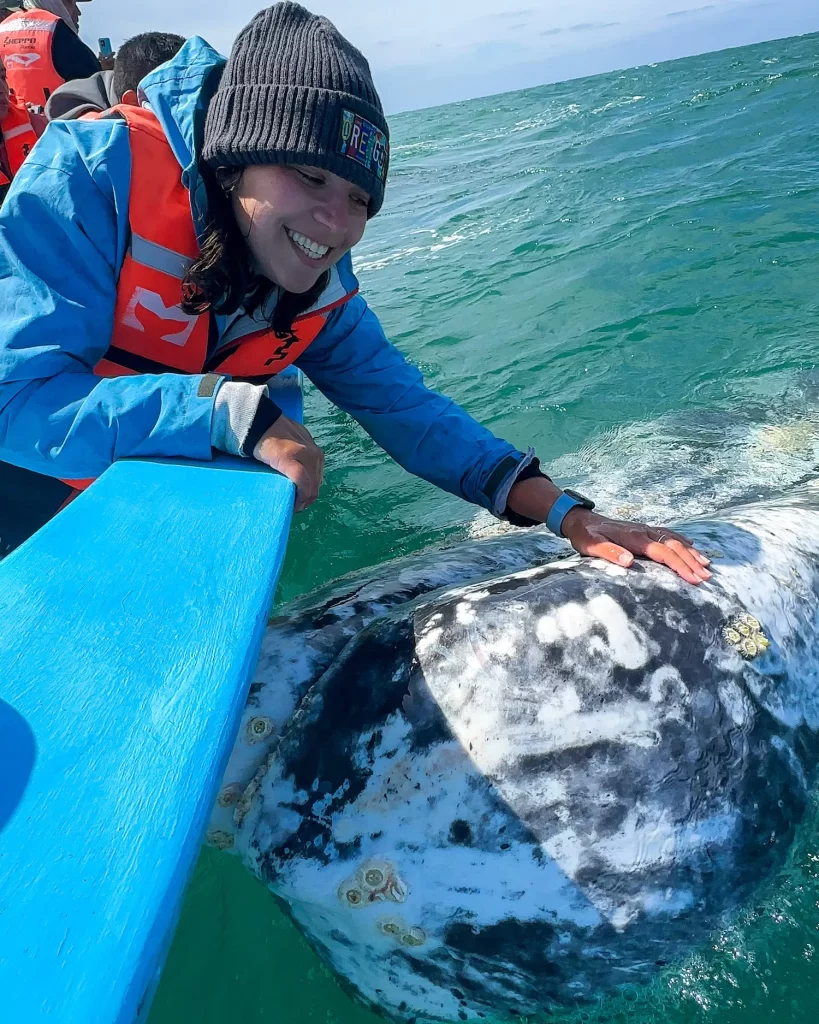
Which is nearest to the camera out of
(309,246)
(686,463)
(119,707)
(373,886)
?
(119,707)

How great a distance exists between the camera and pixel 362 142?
7.37 feet

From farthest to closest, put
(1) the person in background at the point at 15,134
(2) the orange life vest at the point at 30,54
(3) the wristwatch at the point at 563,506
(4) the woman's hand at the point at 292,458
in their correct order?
(2) the orange life vest at the point at 30,54 → (1) the person in background at the point at 15,134 → (3) the wristwatch at the point at 563,506 → (4) the woman's hand at the point at 292,458

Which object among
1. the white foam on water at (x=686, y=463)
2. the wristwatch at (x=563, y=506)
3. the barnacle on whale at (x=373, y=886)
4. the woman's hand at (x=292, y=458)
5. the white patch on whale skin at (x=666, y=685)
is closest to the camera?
the barnacle on whale at (x=373, y=886)

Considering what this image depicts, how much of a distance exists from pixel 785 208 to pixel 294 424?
1020 centimetres

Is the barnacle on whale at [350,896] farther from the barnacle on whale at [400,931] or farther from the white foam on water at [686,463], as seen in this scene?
the white foam on water at [686,463]

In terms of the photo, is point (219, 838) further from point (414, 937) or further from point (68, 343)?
point (68, 343)

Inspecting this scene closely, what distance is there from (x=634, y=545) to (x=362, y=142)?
1.42m

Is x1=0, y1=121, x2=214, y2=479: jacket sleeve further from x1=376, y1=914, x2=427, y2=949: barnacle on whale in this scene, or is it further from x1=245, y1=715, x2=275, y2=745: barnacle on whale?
x1=376, y1=914, x2=427, y2=949: barnacle on whale

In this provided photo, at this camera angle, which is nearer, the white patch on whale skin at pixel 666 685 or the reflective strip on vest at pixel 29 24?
→ the white patch on whale skin at pixel 666 685

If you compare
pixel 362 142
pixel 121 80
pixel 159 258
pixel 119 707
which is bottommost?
pixel 119 707

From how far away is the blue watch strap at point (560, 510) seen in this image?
110 inches

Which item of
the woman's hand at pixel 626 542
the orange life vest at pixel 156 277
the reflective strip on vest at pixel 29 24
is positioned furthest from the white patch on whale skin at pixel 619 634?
the reflective strip on vest at pixel 29 24

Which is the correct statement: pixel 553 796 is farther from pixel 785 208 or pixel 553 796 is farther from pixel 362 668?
pixel 785 208

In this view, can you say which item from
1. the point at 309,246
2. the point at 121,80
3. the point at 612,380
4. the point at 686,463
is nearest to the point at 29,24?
the point at 121,80
